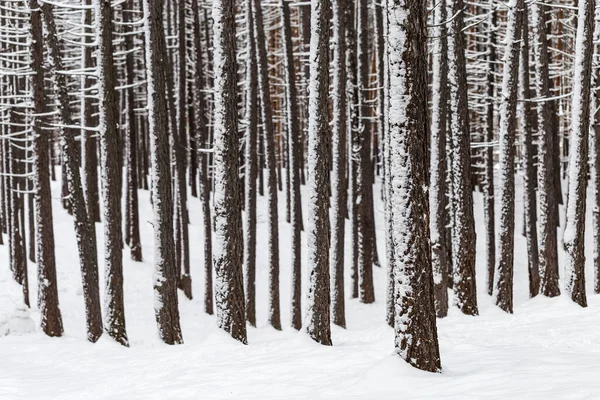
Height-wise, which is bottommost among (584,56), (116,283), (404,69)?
(116,283)

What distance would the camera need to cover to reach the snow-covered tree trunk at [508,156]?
1133 centimetres

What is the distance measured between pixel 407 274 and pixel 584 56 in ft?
23.6

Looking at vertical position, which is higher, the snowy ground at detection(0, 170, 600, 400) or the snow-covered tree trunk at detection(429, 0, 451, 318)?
the snow-covered tree trunk at detection(429, 0, 451, 318)

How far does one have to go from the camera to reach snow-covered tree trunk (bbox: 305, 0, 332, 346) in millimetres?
9312

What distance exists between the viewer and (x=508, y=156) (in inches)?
463

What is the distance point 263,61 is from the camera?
A: 15898 millimetres

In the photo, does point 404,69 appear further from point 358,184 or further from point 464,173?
point 358,184

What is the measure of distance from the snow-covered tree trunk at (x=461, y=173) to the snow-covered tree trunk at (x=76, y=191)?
285 inches

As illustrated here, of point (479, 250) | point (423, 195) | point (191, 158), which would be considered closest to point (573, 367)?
point (423, 195)

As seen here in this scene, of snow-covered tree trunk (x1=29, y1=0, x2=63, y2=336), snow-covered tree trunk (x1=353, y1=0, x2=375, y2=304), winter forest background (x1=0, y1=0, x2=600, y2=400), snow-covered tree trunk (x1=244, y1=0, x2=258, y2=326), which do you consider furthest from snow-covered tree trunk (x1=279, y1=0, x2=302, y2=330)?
snow-covered tree trunk (x1=29, y1=0, x2=63, y2=336)

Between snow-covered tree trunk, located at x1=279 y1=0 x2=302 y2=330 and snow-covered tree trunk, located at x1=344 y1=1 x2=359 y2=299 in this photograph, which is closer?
snow-covered tree trunk, located at x1=279 y1=0 x2=302 y2=330

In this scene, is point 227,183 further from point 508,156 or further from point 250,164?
point 508,156

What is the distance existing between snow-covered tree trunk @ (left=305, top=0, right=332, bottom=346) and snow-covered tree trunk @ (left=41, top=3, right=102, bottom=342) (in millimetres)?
4708

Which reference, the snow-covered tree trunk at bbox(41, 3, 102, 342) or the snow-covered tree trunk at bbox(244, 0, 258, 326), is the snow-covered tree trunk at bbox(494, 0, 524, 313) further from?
the snow-covered tree trunk at bbox(41, 3, 102, 342)
